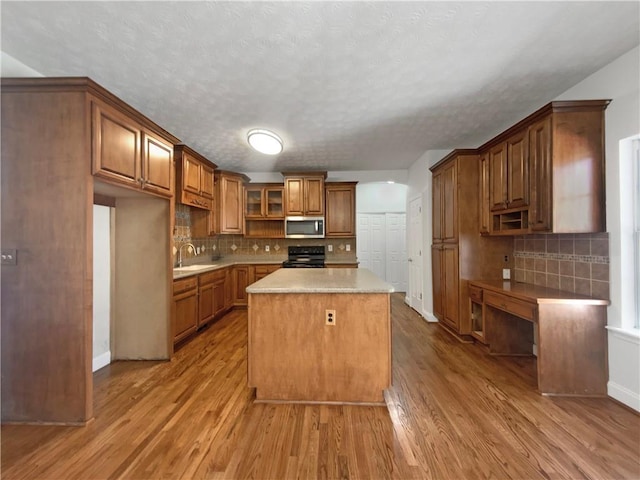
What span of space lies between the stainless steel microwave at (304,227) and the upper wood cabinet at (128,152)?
258cm

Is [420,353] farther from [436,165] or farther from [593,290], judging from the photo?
[436,165]

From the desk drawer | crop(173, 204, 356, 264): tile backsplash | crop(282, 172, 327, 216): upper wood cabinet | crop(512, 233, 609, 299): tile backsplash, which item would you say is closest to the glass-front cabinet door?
crop(282, 172, 327, 216): upper wood cabinet

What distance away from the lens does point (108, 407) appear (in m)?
2.09

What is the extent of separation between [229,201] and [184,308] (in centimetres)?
230

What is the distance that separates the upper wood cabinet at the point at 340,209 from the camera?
17.6 ft

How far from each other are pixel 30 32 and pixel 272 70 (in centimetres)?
158

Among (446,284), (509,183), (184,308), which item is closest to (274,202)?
(184,308)

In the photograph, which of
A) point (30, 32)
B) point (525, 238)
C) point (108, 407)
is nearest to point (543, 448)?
point (525, 238)

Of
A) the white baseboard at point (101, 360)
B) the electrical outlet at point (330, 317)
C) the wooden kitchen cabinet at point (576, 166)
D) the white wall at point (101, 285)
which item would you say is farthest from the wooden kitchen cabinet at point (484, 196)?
the white baseboard at point (101, 360)

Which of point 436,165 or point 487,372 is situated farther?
point 436,165

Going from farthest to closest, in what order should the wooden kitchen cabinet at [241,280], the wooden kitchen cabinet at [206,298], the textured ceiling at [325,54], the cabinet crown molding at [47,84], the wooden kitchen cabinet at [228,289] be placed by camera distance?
the wooden kitchen cabinet at [241,280]
the wooden kitchen cabinet at [228,289]
the wooden kitchen cabinet at [206,298]
the cabinet crown molding at [47,84]
the textured ceiling at [325,54]

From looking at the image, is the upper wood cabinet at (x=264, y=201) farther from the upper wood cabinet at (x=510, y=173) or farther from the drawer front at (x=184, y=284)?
the upper wood cabinet at (x=510, y=173)

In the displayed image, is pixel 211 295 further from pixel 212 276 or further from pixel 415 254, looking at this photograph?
pixel 415 254

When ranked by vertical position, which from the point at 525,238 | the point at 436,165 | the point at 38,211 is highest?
the point at 436,165
